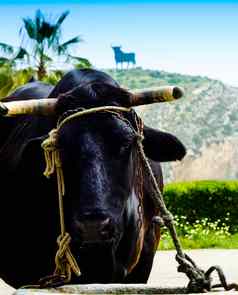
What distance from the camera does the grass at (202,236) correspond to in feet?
71.0

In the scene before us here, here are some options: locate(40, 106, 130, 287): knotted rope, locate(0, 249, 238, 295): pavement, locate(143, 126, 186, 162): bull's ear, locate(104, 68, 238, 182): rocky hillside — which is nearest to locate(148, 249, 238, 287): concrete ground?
locate(0, 249, 238, 295): pavement

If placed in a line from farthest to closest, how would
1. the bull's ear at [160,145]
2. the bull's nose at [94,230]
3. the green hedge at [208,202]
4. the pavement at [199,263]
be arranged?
1. the green hedge at [208,202]
2. the pavement at [199,263]
3. the bull's ear at [160,145]
4. the bull's nose at [94,230]

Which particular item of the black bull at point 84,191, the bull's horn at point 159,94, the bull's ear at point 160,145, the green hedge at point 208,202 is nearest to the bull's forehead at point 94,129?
the black bull at point 84,191

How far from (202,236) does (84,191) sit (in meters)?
17.7

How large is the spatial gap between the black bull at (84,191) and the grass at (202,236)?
47.2 ft

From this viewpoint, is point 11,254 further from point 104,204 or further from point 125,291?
point 125,291

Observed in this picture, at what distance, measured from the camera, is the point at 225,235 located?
2372 cm

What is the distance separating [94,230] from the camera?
514 cm

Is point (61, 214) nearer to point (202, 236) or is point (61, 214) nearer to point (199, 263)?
point (199, 263)

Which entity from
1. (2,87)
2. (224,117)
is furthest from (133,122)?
(224,117)

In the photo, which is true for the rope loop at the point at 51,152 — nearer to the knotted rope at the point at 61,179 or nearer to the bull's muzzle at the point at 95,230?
the knotted rope at the point at 61,179

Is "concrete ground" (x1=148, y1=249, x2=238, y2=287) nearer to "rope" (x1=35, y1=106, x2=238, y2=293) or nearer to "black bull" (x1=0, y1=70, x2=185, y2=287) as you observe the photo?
"black bull" (x1=0, y1=70, x2=185, y2=287)

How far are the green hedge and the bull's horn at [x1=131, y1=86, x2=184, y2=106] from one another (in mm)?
18695

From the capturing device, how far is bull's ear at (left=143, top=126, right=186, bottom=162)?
263 inches
